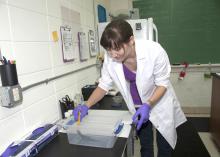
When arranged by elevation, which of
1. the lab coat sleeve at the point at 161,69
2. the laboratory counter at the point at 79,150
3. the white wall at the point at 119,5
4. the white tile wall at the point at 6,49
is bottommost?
the laboratory counter at the point at 79,150

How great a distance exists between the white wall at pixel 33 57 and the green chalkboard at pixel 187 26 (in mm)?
1718

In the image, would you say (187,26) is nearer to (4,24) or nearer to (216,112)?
(216,112)

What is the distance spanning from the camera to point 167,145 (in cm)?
139

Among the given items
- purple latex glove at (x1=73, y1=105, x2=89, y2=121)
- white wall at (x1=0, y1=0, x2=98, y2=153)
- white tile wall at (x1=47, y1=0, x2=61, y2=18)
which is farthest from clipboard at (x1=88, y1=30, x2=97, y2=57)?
purple latex glove at (x1=73, y1=105, x2=89, y2=121)

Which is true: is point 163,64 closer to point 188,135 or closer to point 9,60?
point 9,60

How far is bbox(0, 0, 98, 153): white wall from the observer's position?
40.4 inches

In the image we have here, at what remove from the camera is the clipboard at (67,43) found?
1.58 meters

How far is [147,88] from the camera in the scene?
134 cm

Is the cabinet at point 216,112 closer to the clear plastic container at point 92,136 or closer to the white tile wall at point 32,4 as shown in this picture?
the clear plastic container at point 92,136

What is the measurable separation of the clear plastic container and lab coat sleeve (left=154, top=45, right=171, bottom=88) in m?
0.44

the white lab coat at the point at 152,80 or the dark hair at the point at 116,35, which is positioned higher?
the dark hair at the point at 116,35

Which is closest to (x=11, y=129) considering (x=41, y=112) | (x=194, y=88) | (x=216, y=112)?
(x=41, y=112)

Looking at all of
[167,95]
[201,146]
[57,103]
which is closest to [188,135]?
[201,146]

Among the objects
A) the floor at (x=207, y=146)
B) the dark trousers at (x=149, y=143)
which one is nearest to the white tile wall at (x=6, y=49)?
the dark trousers at (x=149, y=143)
